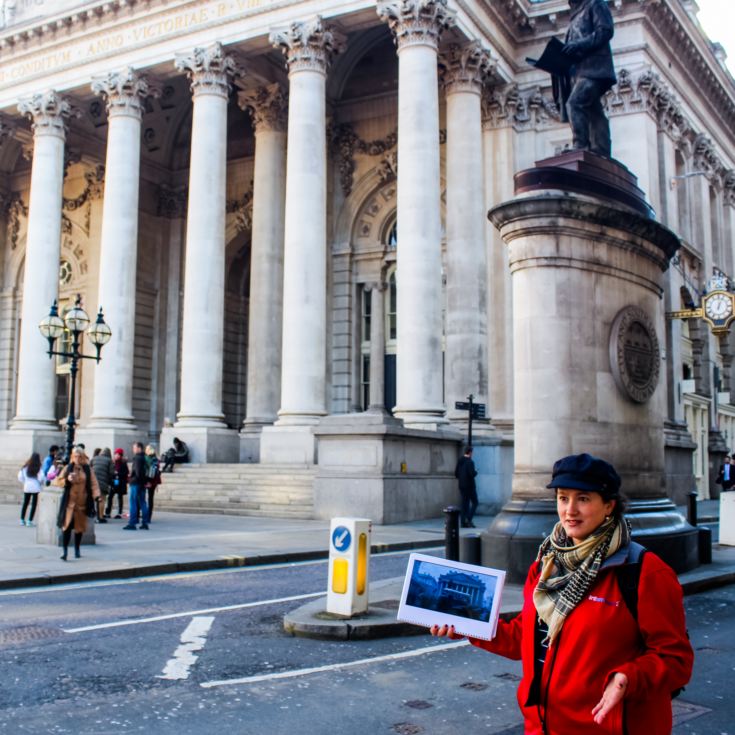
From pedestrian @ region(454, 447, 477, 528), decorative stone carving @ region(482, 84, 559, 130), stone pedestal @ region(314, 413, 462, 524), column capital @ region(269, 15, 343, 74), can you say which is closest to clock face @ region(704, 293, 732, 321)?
decorative stone carving @ region(482, 84, 559, 130)

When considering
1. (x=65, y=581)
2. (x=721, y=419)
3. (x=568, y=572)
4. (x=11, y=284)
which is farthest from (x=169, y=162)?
(x=568, y=572)

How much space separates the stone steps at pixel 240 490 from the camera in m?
26.4

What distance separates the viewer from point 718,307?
30.9 metres

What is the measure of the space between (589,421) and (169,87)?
3489 cm

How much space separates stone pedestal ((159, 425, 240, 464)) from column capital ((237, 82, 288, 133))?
12.2m

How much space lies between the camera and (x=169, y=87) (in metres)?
41.6

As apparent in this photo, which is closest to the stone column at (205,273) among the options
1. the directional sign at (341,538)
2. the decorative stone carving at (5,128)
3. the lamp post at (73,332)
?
the lamp post at (73,332)

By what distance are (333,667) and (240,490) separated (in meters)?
20.2

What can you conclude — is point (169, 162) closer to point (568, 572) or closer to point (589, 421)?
point (589, 421)

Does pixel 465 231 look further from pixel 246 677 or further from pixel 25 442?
pixel 246 677

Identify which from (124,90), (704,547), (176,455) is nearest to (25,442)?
(176,455)

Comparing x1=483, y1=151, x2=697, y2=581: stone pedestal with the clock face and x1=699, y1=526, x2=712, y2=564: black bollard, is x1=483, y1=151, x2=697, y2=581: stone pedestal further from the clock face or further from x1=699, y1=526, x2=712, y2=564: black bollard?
the clock face

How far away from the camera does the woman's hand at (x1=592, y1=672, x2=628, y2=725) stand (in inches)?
121

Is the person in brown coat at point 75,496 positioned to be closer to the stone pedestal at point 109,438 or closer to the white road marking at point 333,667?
the white road marking at point 333,667
